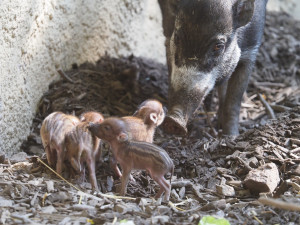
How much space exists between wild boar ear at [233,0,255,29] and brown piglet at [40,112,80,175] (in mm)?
1835

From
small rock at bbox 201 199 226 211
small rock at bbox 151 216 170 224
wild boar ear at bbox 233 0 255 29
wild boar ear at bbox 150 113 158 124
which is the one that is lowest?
small rock at bbox 151 216 170 224

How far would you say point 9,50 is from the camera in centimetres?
383

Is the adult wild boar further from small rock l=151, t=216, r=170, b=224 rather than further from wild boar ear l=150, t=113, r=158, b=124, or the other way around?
small rock l=151, t=216, r=170, b=224

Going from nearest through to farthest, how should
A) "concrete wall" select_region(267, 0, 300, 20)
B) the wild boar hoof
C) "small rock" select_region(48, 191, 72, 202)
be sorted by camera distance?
"small rock" select_region(48, 191, 72, 202) → the wild boar hoof → "concrete wall" select_region(267, 0, 300, 20)

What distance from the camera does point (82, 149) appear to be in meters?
3.44

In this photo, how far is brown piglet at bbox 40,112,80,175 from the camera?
11.4 ft

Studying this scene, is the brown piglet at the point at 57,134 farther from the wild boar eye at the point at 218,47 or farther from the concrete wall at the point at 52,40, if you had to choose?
the wild boar eye at the point at 218,47

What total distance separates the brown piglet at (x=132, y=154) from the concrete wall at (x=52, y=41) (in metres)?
0.97

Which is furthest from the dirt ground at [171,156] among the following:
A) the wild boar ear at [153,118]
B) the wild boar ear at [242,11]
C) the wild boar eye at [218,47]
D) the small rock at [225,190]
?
the wild boar ear at [242,11]

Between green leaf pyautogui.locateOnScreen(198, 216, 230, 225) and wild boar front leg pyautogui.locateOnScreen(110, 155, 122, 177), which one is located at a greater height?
wild boar front leg pyautogui.locateOnScreen(110, 155, 122, 177)

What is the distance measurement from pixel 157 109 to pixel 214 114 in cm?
208

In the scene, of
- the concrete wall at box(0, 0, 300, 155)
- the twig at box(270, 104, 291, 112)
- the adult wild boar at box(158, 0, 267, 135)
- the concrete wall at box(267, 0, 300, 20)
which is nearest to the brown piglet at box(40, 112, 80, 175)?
the concrete wall at box(0, 0, 300, 155)

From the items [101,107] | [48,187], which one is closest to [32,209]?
[48,187]

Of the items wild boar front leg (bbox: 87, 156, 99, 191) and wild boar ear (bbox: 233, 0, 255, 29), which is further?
wild boar ear (bbox: 233, 0, 255, 29)
